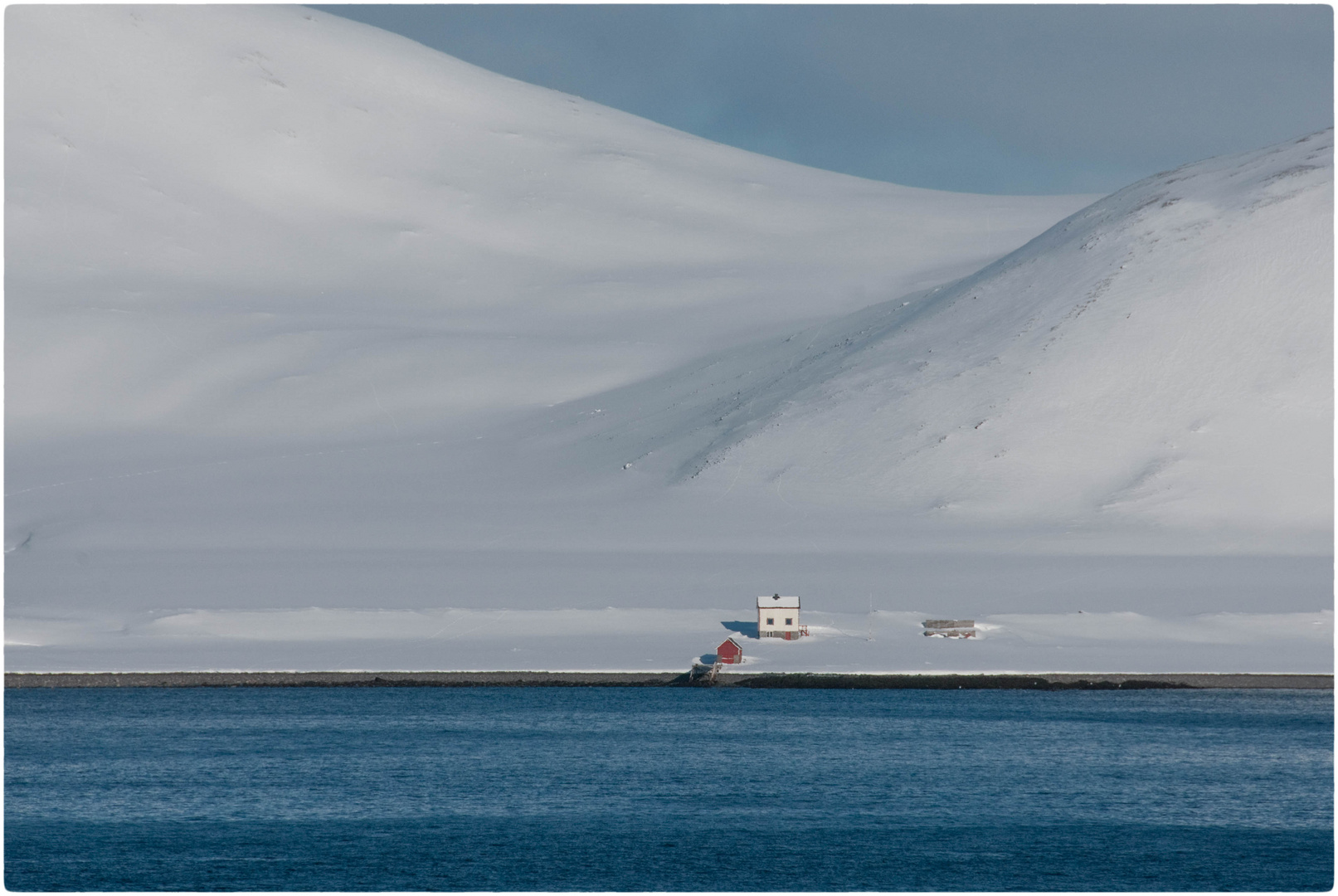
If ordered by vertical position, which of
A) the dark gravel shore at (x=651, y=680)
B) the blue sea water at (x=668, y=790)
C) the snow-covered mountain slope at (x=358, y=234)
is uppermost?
the snow-covered mountain slope at (x=358, y=234)

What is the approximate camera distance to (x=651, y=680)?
207 feet

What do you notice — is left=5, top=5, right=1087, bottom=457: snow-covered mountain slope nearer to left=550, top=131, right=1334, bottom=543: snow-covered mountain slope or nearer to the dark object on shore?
left=550, top=131, right=1334, bottom=543: snow-covered mountain slope

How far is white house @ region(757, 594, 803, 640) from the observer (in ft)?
217

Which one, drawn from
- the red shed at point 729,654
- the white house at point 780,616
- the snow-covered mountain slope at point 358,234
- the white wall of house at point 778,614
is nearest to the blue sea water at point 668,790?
the red shed at point 729,654

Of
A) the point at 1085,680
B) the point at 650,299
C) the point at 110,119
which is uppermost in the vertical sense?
the point at 110,119

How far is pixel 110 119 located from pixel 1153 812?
135 meters

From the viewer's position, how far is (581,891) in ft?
114

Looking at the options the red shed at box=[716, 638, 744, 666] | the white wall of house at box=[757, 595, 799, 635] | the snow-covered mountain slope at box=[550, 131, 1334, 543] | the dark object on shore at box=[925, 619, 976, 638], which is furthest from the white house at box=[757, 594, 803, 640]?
the snow-covered mountain slope at box=[550, 131, 1334, 543]

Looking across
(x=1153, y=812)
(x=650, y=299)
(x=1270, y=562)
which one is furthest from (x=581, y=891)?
(x=650, y=299)

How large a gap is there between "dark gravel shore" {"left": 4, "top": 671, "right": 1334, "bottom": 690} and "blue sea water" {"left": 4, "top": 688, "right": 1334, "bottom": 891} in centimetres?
50

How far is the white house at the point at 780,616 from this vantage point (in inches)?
2601

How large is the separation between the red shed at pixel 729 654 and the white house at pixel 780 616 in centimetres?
237

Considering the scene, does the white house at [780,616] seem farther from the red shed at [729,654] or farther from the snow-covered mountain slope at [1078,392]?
the snow-covered mountain slope at [1078,392]

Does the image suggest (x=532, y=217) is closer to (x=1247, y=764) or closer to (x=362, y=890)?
(x=1247, y=764)
